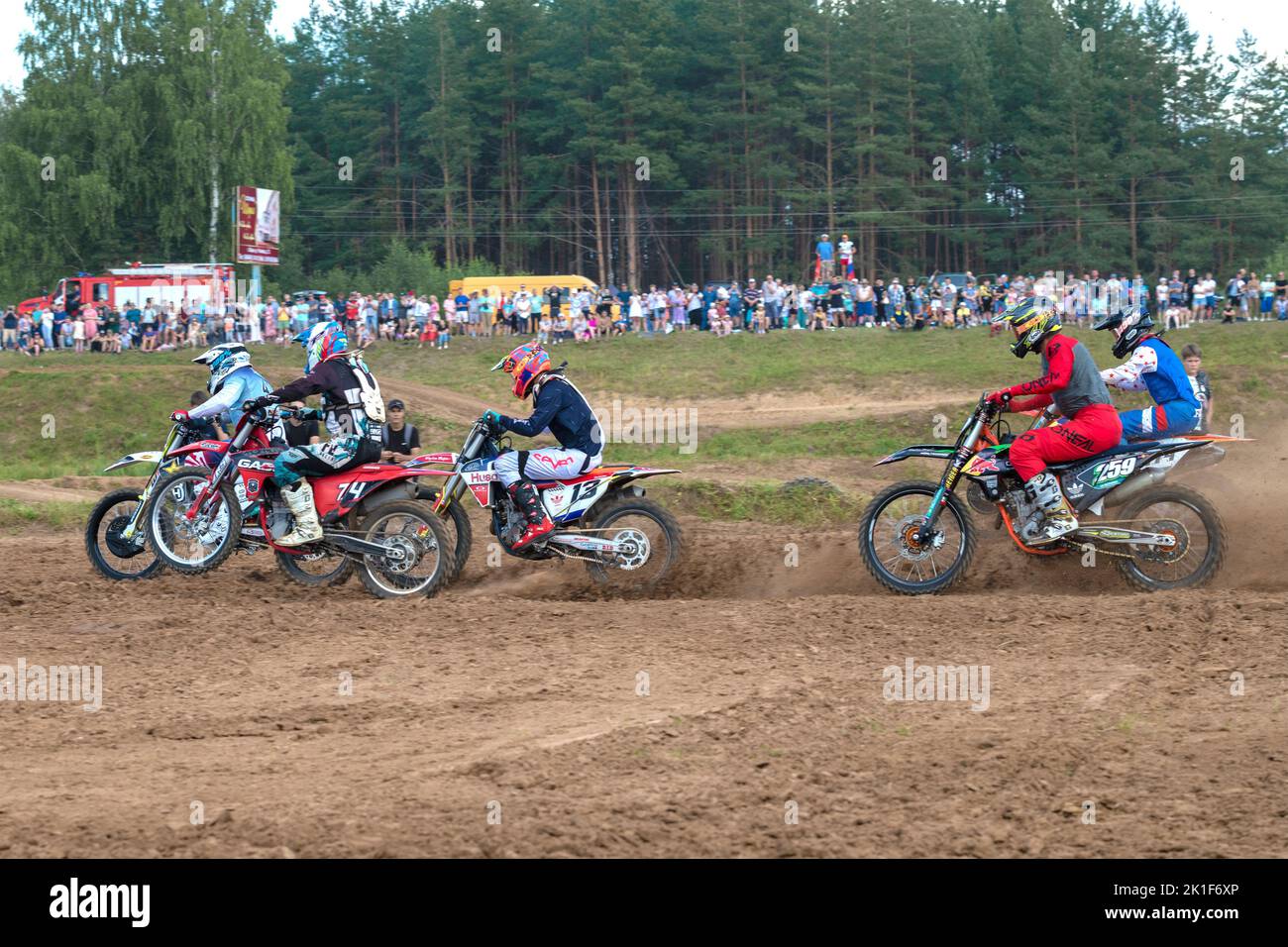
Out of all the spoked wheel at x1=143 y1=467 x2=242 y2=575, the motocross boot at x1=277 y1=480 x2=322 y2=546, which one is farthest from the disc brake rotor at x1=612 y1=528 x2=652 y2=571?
the spoked wheel at x1=143 y1=467 x2=242 y2=575

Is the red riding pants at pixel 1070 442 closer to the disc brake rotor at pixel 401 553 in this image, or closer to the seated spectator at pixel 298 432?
the disc brake rotor at pixel 401 553

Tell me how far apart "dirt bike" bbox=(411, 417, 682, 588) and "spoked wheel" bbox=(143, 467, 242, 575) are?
1717 millimetres

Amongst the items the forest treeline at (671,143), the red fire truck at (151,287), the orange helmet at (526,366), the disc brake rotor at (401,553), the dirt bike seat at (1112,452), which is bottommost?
the disc brake rotor at (401,553)

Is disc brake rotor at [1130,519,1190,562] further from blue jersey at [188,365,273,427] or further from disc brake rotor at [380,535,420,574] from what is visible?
blue jersey at [188,365,273,427]

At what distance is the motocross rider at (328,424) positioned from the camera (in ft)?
36.3

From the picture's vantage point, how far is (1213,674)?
8.00 meters

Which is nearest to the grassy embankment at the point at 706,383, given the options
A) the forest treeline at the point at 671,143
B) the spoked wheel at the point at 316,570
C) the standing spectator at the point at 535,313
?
the standing spectator at the point at 535,313

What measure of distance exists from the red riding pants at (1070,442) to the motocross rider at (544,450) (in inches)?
123

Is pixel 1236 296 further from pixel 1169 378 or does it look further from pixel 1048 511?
pixel 1048 511

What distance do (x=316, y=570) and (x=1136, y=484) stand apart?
644 cm

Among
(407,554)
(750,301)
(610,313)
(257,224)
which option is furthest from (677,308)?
(407,554)

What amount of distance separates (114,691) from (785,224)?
5164 cm
